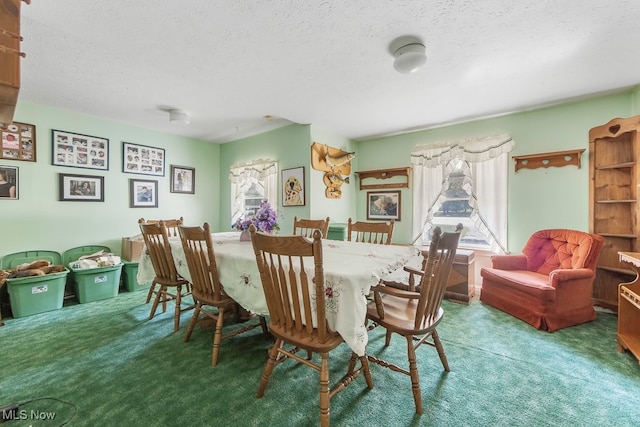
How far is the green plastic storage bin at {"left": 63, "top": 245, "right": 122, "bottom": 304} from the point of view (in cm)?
311

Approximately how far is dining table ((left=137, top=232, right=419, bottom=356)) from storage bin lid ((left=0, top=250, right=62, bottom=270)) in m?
1.56

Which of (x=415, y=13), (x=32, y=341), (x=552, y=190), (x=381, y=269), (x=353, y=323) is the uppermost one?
(x=415, y=13)

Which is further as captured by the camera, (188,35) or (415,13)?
(188,35)

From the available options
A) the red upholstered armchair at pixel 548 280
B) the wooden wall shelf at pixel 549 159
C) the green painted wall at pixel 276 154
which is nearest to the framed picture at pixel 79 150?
the green painted wall at pixel 276 154

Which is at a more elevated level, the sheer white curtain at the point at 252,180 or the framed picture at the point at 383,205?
the sheer white curtain at the point at 252,180

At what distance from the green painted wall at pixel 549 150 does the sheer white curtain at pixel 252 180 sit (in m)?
2.77

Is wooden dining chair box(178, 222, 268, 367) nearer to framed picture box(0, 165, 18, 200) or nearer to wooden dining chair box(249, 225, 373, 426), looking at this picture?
wooden dining chair box(249, 225, 373, 426)

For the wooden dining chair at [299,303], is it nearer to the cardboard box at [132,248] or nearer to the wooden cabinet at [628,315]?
the wooden cabinet at [628,315]

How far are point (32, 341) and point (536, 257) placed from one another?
4.93 m

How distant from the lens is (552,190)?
3.14 m

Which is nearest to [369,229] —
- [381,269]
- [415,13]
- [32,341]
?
[381,269]

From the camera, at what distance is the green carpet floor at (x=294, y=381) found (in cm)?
141

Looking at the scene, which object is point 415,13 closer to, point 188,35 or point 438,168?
point 188,35

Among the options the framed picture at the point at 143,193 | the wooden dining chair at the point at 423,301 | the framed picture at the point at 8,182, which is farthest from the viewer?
the framed picture at the point at 143,193
